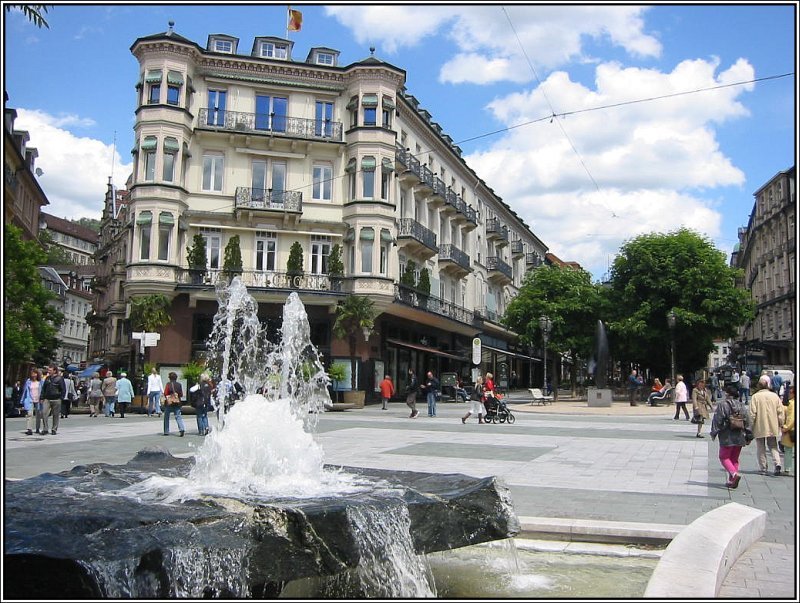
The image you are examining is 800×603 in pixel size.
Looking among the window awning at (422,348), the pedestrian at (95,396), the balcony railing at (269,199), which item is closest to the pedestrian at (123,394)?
the pedestrian at (95,396)

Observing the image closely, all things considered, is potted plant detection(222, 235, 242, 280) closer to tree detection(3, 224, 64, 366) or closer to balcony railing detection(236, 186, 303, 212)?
balcony railing detection(236, 186, 303, 212)

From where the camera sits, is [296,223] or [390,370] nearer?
[296,223]

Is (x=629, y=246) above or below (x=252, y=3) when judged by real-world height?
above

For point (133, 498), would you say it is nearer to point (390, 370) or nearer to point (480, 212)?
point (390, 370)

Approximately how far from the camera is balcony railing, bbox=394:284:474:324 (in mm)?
39844

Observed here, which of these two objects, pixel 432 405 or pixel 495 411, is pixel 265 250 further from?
pixel 495 411

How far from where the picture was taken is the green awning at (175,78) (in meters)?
34.6

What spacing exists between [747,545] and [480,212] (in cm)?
5212

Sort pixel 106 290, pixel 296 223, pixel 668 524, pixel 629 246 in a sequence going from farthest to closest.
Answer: pixel 106 290 → pixel 629 246 → pixel 296 223 → pixel 668 524

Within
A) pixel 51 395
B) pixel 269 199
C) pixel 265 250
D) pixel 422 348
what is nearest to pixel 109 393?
pixel 51 395

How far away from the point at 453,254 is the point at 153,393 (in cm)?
2646

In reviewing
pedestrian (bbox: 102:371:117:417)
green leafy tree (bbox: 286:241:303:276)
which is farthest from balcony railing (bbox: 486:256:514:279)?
pedestrian (bbox: 102:371:117:417)

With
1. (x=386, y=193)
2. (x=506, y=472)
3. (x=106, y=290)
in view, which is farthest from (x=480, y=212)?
(x=506, y=472)

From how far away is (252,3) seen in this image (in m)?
4.76
